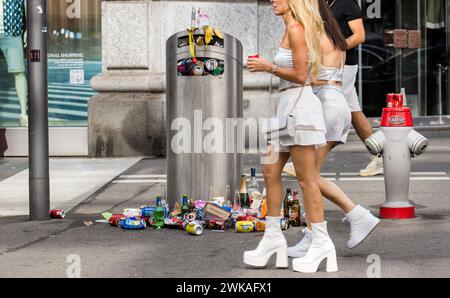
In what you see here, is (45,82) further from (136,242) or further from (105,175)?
(105,175)

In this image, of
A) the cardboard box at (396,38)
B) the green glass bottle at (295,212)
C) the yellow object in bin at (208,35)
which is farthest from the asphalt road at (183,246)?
the cardboard box at (396,38)

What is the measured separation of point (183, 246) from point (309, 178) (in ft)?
5.18

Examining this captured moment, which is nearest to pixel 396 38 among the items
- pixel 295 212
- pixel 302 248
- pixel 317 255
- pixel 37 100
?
pixel 295 212

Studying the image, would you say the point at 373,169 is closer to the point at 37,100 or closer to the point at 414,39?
the point at 37,100

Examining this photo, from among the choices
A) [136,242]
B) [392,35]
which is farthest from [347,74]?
[392,35]

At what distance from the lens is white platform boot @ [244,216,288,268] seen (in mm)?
7574

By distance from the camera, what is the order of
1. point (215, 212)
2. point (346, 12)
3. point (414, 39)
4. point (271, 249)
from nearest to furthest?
point (271, 249)
point (215, 212)
point (346, 12)
point (414, 39)

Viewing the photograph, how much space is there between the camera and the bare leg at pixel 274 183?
7.51 m

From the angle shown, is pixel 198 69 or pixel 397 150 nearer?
pixel 198 69

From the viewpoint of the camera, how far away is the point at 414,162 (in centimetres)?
1458

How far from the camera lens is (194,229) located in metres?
9.15

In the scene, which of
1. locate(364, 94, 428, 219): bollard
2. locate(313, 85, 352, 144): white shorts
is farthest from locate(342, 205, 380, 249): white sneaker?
locate(364, 94, 428, 219): bollard

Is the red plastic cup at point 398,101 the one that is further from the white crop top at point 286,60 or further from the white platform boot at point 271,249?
the white platform boot at point 271,249
